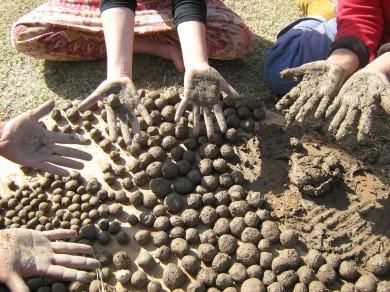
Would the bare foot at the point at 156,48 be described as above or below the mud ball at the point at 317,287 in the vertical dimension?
above

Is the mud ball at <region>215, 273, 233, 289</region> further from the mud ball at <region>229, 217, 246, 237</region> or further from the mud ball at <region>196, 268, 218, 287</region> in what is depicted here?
the mud ball at <region>229, 217, 246, 237</region>

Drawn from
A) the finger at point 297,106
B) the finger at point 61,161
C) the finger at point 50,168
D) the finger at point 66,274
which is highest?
the finger at point 297,106

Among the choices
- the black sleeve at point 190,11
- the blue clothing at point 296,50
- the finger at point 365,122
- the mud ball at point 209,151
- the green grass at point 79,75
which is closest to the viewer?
the finger at point 365,122

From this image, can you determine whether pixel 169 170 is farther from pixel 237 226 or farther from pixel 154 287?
pixel 154 287

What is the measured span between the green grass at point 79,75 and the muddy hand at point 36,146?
87cm

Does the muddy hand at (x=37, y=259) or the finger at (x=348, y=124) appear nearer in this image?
the muddy hand at (x=37, y=259)

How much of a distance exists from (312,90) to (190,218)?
961 mm

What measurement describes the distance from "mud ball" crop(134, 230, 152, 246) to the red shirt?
65.2 inches

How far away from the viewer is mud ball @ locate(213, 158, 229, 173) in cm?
281

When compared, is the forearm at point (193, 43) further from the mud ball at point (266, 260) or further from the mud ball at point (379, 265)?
the mud ball at point (379, 265)

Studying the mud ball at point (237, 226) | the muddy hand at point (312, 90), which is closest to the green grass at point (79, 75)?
the muddy hand at point (312, 90)

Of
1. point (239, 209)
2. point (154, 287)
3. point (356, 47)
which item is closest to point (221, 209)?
point (239, 209)

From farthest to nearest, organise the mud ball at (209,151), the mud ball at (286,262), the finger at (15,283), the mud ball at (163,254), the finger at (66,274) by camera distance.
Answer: the mud ball at (209,151), the mud ball at (163,254), the mud ball at (286,262), the finger at (66,274), the finger at (15,283)

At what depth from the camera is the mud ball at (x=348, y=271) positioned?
237 centimetres
